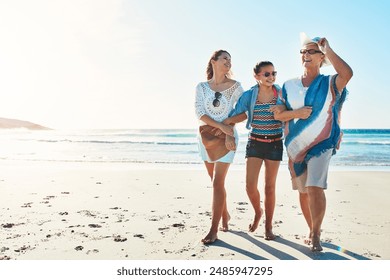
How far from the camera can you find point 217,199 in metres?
4.20

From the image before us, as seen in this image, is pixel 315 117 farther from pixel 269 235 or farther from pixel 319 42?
pixel 269 235

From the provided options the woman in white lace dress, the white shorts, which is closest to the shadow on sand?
the woman in white lace dress

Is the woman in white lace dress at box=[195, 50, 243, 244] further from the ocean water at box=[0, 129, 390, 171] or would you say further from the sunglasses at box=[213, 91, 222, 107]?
the ocean water at box=[0, 129, 390, 171]

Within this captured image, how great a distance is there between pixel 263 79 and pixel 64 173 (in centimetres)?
621

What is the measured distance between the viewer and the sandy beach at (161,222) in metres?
3.87

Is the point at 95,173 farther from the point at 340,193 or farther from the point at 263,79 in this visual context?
the point at 263,79

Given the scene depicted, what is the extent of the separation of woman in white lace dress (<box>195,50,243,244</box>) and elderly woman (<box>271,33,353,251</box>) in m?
0.54

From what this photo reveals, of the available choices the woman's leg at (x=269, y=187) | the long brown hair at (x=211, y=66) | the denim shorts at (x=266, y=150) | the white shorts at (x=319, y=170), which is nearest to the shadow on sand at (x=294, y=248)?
the woman's leg at (x=269, y=187)

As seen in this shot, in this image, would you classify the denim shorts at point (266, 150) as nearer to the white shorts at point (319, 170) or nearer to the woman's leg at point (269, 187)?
the woman's leg at point (269, 187)

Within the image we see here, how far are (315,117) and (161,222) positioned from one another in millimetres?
2189

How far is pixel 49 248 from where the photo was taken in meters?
3.95

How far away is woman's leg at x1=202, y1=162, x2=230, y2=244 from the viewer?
13.6ft

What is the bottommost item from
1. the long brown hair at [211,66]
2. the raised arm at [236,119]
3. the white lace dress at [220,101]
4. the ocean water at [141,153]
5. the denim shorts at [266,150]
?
the ocean water at [141,153]

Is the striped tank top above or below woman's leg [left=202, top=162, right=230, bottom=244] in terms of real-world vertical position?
above
